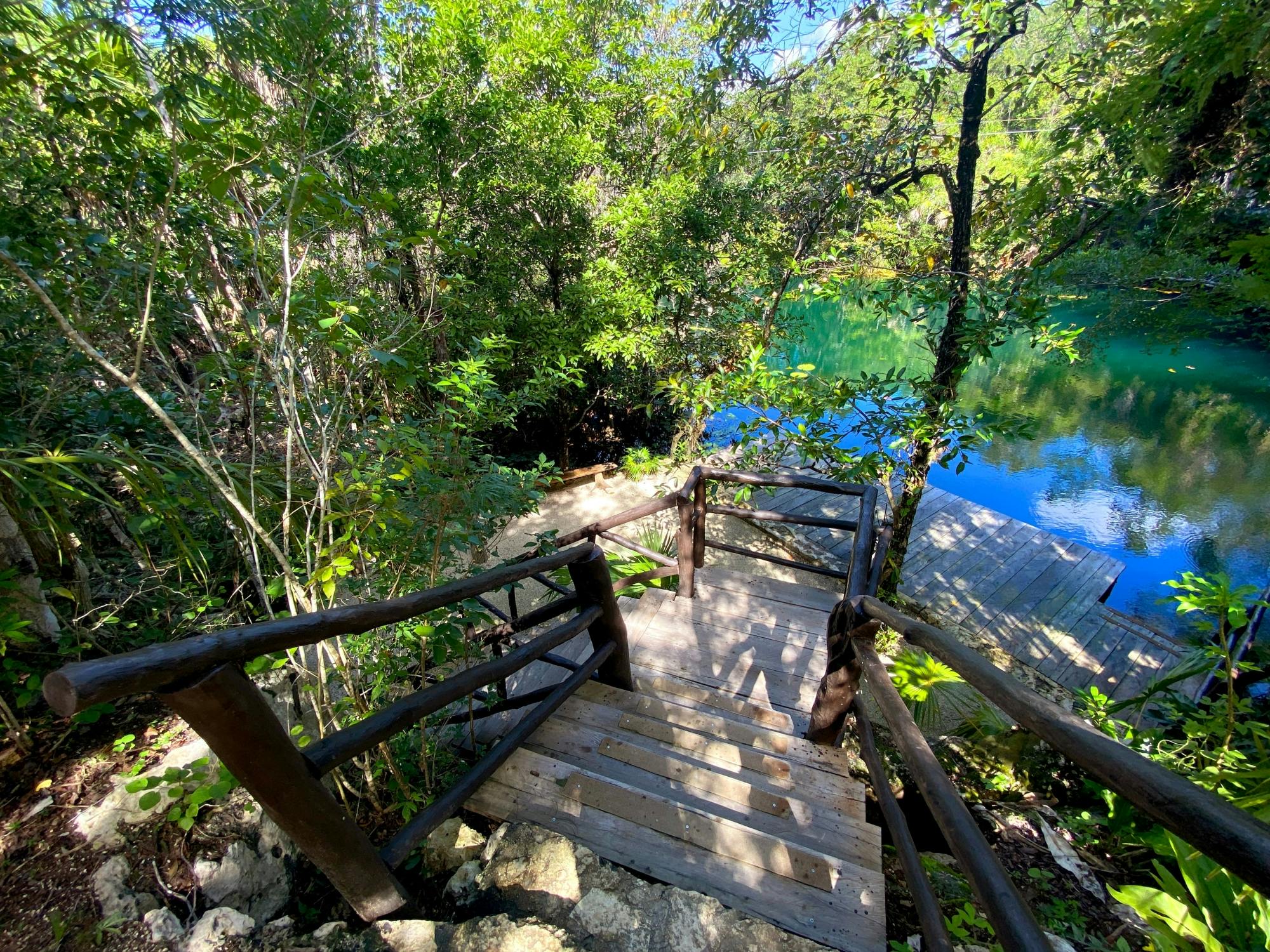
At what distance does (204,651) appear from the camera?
81 centimetres

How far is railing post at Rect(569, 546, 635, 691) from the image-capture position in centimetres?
207

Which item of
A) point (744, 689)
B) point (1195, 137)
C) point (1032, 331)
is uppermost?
point (1195, 137)

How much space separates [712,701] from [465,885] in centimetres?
139

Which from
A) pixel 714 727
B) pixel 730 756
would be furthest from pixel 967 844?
pixel 714 727

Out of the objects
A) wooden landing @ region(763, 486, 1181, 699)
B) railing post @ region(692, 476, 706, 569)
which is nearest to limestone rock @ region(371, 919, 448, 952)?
railing post @ region(692, 476, 706, 569)

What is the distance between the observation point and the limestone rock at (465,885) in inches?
50.8

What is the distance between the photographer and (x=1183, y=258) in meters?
5.06

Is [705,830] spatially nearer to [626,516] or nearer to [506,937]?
[506,937]

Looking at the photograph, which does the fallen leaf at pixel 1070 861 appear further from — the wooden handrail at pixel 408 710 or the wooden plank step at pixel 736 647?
the wooden handrail at pixel 408 710

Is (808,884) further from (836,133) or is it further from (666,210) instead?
(666,210)

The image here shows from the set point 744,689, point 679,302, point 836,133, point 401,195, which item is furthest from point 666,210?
point 744,689

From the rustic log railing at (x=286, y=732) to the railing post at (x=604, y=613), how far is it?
1.25 ft

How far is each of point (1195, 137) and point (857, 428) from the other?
115 inches

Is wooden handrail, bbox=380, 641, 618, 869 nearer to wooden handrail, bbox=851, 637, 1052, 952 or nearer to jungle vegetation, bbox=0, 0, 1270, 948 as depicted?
jungle vegetation, bbox=0, 0, 1270, 948
